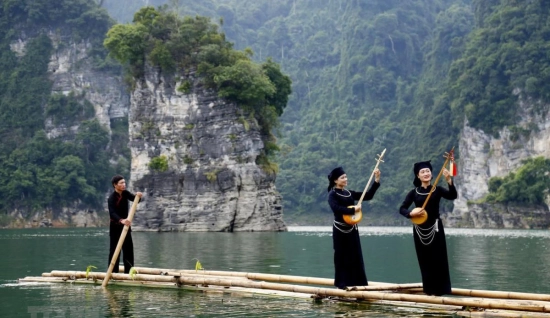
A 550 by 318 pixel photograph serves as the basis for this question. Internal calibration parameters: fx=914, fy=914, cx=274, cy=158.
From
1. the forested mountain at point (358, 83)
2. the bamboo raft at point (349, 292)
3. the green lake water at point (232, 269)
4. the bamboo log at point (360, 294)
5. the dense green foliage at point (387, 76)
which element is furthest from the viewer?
the forested mountain at point (358, 83)

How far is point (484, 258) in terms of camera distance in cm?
2897

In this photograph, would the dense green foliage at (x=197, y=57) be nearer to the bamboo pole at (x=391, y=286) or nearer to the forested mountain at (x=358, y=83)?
the forested mountain at (x=358, y=83)

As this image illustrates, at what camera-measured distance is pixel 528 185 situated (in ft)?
292

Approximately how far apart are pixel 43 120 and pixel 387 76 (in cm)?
7046

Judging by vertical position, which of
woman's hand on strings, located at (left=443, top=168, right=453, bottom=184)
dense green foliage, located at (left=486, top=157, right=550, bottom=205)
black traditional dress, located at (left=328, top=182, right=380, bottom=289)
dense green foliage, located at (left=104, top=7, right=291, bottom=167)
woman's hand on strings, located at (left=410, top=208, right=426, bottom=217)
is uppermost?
dense green foliage, located at (left=104, top=7, right=291, bottom=167)

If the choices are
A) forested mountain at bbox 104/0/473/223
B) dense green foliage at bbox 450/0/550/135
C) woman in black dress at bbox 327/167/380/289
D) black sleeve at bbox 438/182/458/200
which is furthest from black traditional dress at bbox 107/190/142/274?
forested mountain at bbox 104/0/473/223

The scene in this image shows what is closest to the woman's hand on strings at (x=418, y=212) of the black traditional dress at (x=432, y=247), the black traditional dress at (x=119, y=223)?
the black traditional dress at (x=432, y=247)

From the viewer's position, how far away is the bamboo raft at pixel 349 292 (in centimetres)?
1288

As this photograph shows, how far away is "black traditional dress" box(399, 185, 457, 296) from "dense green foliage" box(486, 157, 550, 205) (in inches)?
2977

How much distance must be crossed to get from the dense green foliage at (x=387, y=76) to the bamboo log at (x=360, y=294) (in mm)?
85921

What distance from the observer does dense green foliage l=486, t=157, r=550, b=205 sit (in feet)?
287

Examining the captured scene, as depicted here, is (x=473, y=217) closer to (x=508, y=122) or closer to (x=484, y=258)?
(x=508, y=122)

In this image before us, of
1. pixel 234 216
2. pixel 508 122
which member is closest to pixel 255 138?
pixel 234 216

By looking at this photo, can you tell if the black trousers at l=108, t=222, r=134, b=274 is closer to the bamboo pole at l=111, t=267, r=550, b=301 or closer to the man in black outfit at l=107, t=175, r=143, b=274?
the man in black outfit at l=107, t=175, r=143, b=274
